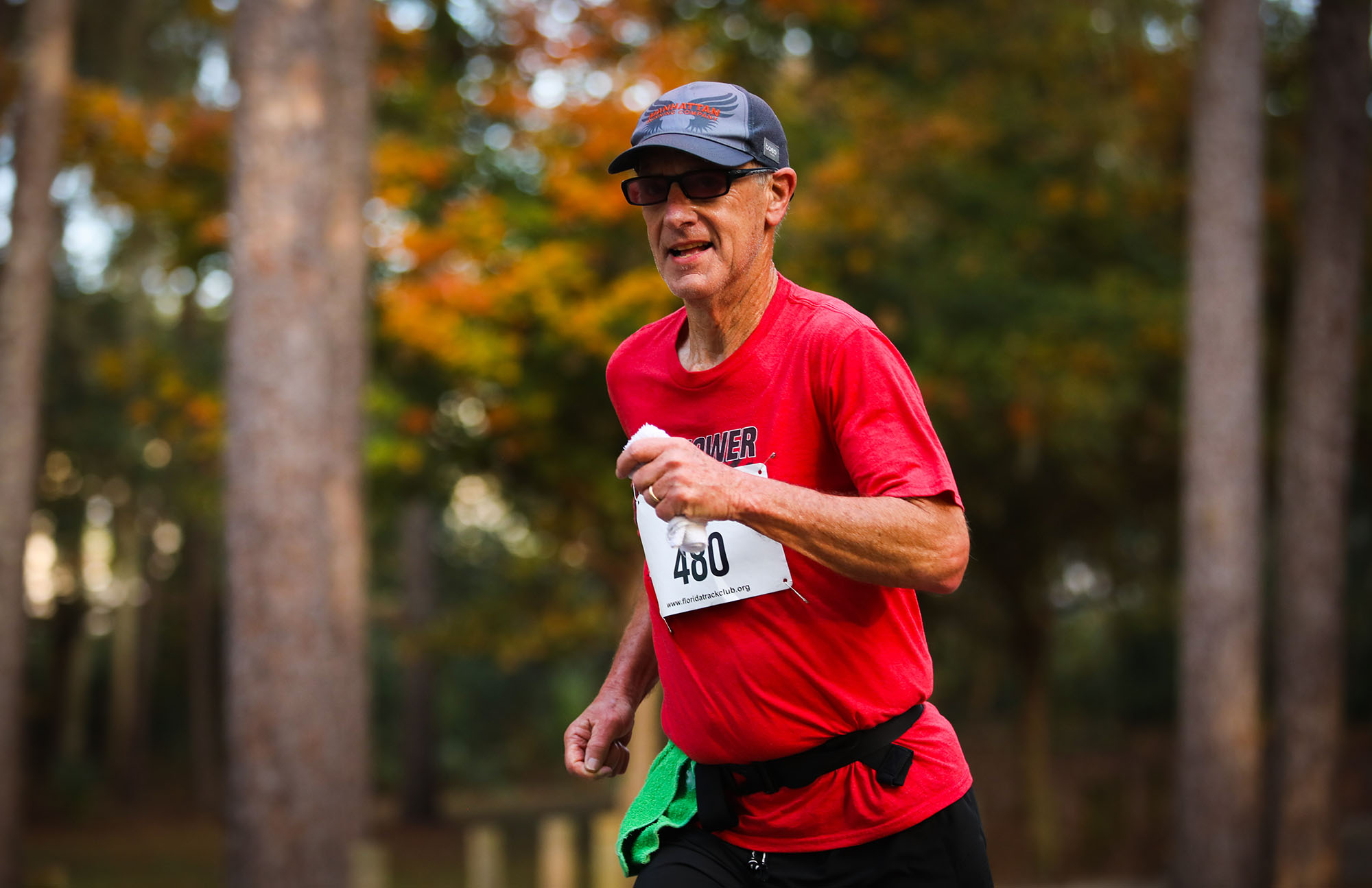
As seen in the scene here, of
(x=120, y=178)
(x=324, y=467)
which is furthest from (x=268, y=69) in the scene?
(x=120, y=178)

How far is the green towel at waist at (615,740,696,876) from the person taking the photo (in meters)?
2.46

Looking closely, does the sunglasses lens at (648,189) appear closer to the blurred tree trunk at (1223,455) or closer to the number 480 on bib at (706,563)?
the number 480 on bib at (706,563)

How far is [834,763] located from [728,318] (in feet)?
2.62

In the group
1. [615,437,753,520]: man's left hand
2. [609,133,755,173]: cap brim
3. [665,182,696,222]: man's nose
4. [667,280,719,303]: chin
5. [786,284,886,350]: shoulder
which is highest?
[609,133,755,173]: cap brim

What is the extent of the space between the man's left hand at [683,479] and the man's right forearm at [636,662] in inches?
30.5

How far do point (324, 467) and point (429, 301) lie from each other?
4.09 m

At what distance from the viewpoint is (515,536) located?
3325 cm

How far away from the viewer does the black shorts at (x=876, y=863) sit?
88.4 inches

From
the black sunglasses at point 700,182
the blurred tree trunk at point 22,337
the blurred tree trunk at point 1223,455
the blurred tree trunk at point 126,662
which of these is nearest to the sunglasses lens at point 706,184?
the black sunglasses at point 700,182

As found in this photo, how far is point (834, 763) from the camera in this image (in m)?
2.22

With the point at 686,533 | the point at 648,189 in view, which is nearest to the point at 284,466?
the point at 648,189

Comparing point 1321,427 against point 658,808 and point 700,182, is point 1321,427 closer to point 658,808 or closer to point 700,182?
point 658,808

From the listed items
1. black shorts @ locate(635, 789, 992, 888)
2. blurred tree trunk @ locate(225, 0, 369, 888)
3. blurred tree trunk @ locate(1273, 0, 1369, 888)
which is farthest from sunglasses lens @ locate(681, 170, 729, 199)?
blurred tree trunk @ locate(1273, 0, 1369, 888)

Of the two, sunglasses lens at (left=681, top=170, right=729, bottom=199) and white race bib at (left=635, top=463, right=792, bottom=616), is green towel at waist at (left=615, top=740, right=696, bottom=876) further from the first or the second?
sunglasses lens at (left=681, top=170, right=729, bottom=199)
